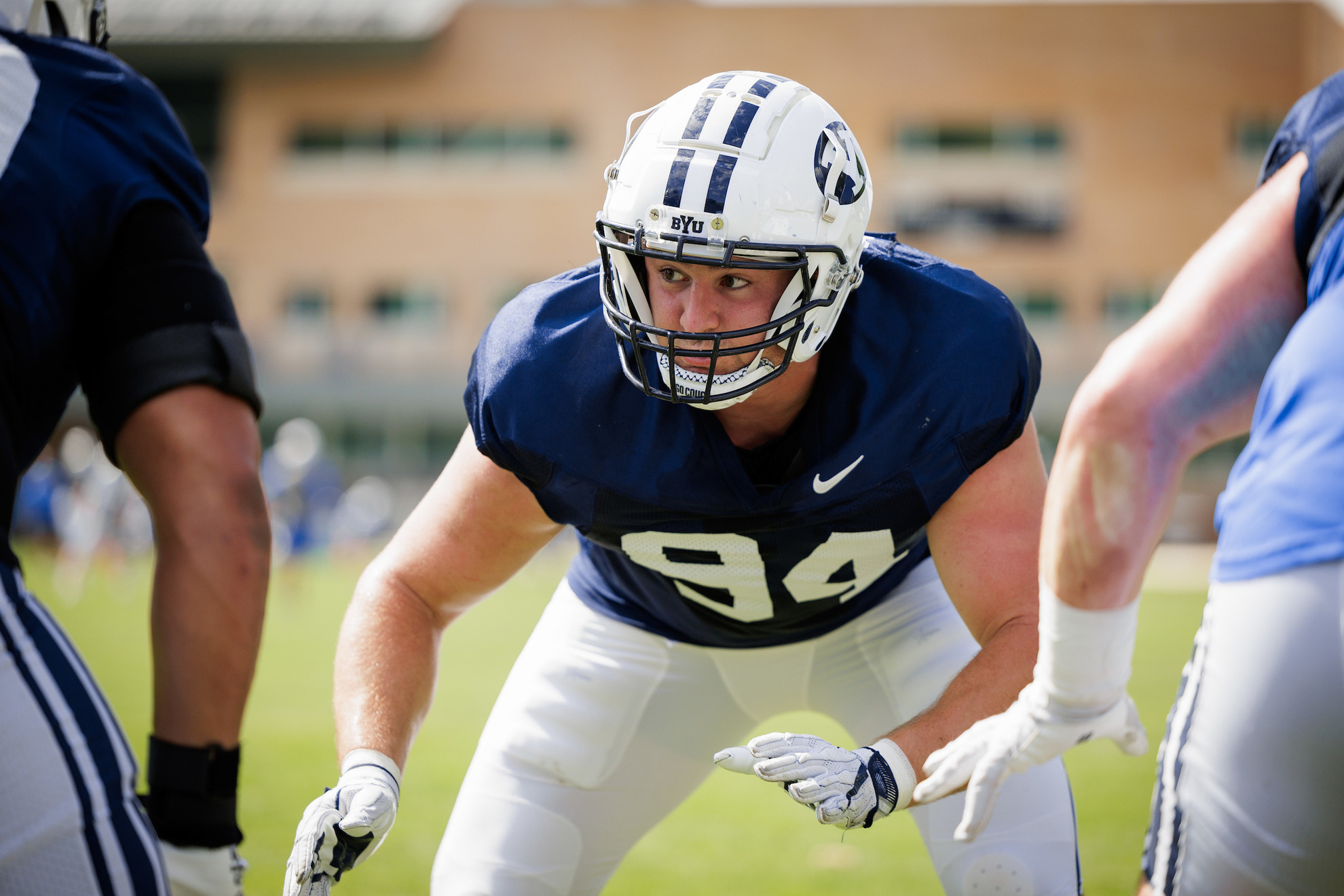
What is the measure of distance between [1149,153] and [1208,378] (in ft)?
86.4

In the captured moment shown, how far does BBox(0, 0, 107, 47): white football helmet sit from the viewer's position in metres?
1.84

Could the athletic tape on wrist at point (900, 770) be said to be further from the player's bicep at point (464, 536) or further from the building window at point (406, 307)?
the building window at point (406, 307)

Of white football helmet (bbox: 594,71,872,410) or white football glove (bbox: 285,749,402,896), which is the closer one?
white football glove (bbox: 285,749,402,896)

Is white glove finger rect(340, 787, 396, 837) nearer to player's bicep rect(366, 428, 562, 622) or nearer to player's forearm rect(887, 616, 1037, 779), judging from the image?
→ player's bicep rect(366, 428, 562, 622)

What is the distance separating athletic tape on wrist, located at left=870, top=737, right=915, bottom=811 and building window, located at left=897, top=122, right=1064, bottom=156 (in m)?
24.6

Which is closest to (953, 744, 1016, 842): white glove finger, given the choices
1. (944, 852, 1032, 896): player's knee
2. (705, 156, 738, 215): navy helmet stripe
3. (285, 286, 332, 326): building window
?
(944, 852, 1032, 896): player's knee

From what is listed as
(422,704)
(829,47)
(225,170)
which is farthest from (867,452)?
(225,170)

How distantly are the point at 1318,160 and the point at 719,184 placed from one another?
1.05m

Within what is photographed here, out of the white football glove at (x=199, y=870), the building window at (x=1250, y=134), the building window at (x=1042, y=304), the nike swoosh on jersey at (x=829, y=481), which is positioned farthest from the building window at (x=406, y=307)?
the white football glove at (x=199, y=870)

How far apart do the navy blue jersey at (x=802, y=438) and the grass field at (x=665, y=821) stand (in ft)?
6.30

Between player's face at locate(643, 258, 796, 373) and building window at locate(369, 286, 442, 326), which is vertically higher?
player's face at locate(643, 258, 796, 373)

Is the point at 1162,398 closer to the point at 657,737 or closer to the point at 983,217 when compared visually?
the point at 657,737

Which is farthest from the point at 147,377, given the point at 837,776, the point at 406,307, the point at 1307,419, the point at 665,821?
the point at 406,307

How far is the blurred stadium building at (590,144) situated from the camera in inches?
992
